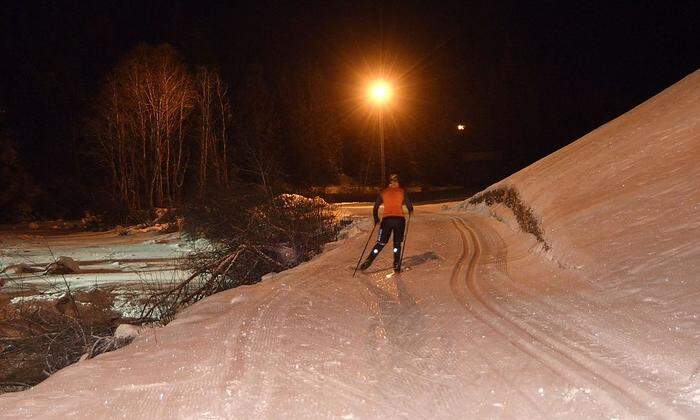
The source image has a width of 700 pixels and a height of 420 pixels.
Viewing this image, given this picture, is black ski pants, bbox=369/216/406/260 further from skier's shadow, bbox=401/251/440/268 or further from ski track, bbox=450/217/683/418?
ski track, bbox=450/217/683/418

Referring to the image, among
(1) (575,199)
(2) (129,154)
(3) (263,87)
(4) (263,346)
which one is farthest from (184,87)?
(4) (263,346)

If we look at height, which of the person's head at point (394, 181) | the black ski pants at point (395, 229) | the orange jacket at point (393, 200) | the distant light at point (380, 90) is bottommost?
the black ski pants at point (395, 229)

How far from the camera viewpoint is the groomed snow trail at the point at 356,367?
16.0 feet

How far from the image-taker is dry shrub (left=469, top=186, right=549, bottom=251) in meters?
13.2

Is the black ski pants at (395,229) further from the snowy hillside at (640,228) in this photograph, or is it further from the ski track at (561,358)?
the snowy hillside at (640,228)

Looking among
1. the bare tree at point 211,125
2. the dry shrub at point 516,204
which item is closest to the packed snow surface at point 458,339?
the dry shrub at point 516,204

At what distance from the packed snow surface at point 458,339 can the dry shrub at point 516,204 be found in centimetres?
92

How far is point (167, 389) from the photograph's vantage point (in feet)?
17.7

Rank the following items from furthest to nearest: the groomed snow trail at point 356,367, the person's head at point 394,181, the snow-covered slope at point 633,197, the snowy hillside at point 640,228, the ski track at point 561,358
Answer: the person's head at point 394,181 < the snow-covered slope at point 633,197 < the snowy hillside at point 640,228 < the groomed snow trail at point 356,367 < the ski track at point 561,358

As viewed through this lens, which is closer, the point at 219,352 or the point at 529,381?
the point at 529,381

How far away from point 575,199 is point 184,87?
2953 centimetres

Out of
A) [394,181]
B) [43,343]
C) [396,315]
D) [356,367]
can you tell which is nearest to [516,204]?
[394,181]

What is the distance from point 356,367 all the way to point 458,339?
1.35 m

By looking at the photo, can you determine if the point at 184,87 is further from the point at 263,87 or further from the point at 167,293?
the point at 167,293
